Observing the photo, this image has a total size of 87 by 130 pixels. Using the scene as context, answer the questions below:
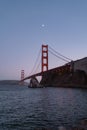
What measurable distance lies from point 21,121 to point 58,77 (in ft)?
346

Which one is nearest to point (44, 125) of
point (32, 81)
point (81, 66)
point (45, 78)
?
point (81, 66)

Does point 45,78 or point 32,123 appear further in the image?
point 45,78

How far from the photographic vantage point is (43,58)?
107 meters

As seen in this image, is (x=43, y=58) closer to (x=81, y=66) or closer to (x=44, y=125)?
(x=81, y=66)

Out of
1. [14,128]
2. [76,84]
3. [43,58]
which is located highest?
[43,58]

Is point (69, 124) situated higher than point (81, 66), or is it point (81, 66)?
point (81, 66)

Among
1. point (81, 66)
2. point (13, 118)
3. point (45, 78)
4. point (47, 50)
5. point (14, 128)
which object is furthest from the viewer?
point (45, 78)

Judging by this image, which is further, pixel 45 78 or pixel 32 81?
pixel 45 78

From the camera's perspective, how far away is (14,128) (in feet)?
60.6

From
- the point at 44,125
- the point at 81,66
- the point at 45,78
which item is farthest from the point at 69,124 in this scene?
the point at 45,78

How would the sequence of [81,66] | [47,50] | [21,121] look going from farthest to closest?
[47,50]
[81,66]
[21,121]

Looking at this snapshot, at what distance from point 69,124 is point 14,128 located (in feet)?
12.8

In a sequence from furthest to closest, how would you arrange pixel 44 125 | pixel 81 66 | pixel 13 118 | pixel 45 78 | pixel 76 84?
pixel 45 78 < pixel 76 84 < pixel 81 66 < pixel 13 118 < pixel 44 125

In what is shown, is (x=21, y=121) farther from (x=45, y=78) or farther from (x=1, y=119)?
(x=45, y=78)
